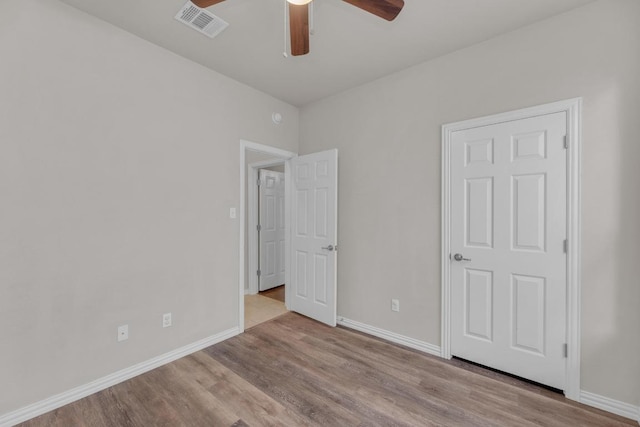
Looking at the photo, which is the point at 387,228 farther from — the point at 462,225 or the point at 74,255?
the point at 74,255

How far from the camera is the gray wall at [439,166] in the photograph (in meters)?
1.78

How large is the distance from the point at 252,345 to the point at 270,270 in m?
1.94

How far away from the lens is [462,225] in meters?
2.38

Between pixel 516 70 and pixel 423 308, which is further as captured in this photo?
pixel 423 308

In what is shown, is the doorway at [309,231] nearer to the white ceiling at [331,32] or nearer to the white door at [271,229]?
the white ceiling at [331,32]

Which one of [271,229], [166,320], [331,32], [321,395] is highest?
[331,32]

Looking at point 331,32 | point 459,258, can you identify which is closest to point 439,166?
point 459,258

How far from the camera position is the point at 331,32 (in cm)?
216

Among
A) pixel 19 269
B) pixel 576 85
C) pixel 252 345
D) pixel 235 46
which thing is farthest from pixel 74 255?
pixel 576 85

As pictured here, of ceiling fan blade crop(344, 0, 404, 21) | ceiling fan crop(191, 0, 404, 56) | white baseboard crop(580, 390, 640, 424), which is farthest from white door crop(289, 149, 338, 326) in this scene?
white baseboard crop(580, 390, 640, 424)

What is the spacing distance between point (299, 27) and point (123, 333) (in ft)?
8.25

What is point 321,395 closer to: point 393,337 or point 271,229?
point 393,337

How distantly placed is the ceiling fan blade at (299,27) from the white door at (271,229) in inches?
114

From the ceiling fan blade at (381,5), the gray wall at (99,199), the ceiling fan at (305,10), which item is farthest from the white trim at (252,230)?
the ceiling fan blade at (381,5)
